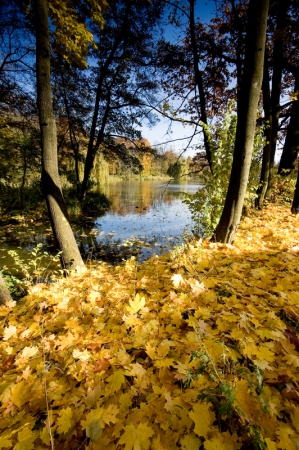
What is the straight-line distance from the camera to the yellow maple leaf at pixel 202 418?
0.96 meters

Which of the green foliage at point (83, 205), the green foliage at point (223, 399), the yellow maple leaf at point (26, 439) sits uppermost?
the green foliage at point (223, 399)

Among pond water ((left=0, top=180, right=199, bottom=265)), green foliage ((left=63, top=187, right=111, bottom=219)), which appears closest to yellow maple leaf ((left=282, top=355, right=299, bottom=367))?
pond water ((left=0, top=180, right=199, bottom=265))

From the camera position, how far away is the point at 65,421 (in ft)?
3.54

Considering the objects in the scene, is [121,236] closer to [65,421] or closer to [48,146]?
[48,146]

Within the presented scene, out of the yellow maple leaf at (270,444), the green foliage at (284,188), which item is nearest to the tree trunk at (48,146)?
the yellow maple leaf at (270,444)

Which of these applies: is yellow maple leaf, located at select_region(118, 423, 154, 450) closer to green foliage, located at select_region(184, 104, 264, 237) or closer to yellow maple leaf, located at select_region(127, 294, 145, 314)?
yellow maple leaf, located at select_region(127, 294, 145, 314)

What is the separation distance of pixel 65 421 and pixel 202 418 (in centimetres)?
73

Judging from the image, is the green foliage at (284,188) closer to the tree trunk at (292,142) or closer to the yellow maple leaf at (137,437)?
the tree trunk at (292,142)

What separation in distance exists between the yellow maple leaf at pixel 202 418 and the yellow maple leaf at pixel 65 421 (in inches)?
25.7

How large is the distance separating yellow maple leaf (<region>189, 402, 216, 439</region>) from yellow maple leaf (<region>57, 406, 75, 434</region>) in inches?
25.7

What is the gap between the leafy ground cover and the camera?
1.00 meters

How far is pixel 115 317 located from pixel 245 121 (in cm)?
341

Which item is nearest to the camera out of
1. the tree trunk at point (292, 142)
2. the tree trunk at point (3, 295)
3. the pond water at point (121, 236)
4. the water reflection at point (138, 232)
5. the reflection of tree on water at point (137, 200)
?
the tree trunk at point (3, 295)

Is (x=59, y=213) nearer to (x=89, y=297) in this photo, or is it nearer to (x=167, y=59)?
(x=89, y=297)
